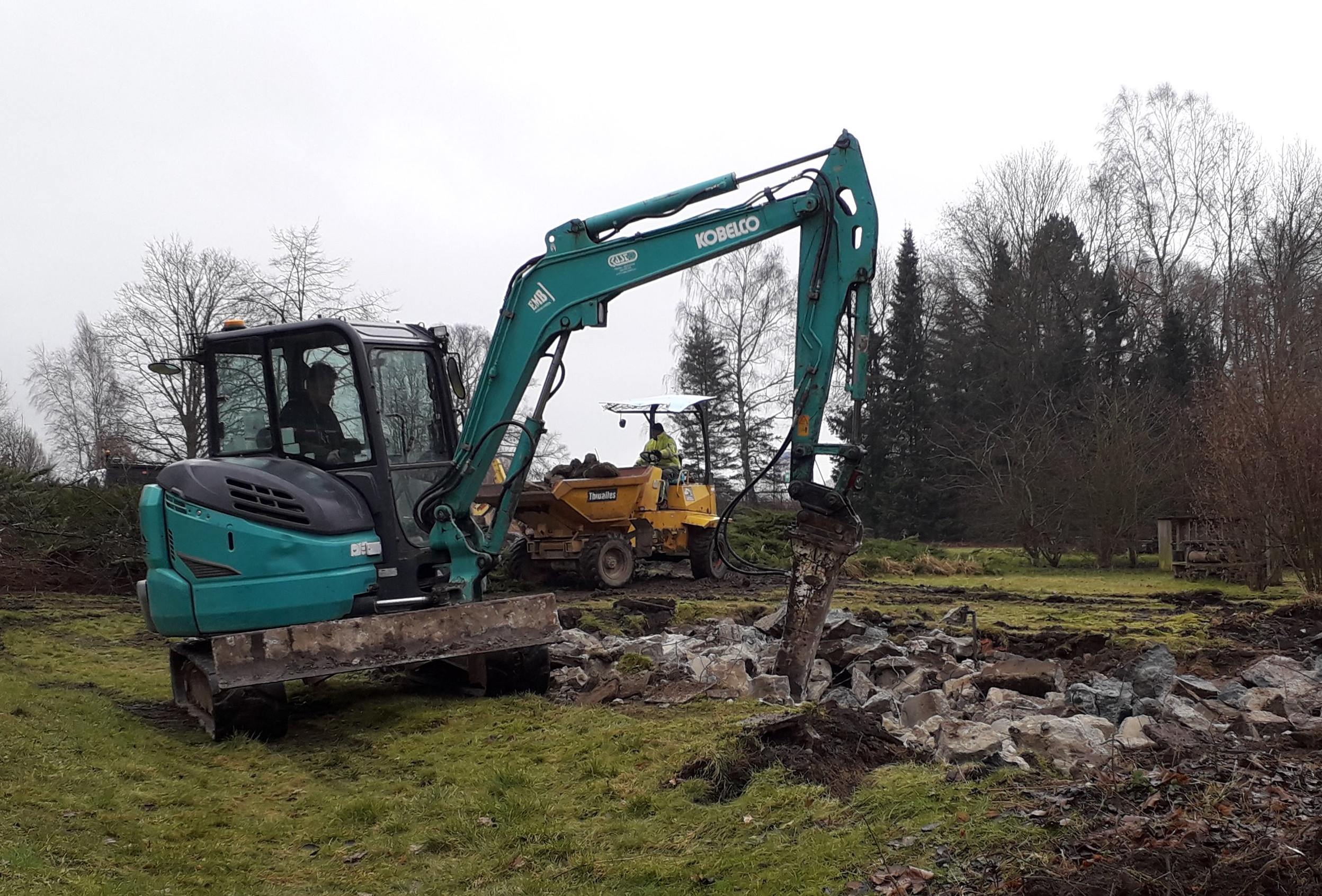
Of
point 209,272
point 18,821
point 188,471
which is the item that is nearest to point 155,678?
point 188,471

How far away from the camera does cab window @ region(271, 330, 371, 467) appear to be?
8.34 metres

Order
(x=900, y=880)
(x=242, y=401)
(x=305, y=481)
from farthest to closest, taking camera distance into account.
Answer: (x=242, y=401)
(x=305, y=481)
(x=900, y=880)

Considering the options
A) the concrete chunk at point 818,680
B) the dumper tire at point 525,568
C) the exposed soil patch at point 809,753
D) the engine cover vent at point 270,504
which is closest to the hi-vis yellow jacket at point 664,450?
the dumper tire at point 525,568

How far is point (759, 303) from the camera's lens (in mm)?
42750

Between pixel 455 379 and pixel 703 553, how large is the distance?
10488 millimetres

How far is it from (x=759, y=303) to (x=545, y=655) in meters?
35.1

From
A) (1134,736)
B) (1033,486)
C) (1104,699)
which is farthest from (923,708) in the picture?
(1033,486)

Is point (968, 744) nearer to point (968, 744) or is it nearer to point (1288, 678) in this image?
point (968, 744)

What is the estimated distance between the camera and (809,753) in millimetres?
5762

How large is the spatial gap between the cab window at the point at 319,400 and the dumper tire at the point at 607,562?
9082mm

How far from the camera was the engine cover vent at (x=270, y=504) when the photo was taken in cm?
787

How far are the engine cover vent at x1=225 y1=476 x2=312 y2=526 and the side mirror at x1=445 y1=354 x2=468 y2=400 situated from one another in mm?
1693

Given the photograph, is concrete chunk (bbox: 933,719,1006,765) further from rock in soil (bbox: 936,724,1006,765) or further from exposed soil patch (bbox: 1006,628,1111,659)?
exposed soil patch (bbox: 1006,628,1111,659)

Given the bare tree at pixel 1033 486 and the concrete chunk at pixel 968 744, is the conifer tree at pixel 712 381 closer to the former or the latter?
the bare tree at pixel 1033 486
